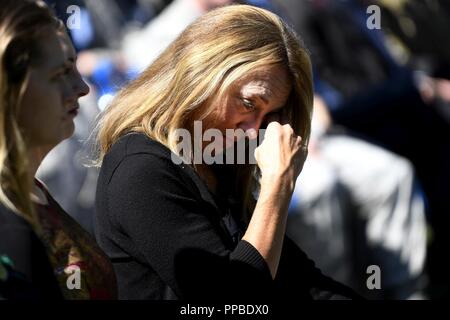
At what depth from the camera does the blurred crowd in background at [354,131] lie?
4.98 metres

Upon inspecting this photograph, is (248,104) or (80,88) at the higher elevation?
(80,88)

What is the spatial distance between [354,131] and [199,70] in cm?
308

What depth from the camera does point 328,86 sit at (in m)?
5.71

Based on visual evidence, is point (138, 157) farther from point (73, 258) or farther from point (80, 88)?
point (73, 258)

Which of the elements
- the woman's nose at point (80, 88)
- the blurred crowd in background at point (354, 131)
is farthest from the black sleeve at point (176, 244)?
the blurred crowd in background at point (354, 131)

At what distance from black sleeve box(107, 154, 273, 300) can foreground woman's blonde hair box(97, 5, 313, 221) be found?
0.13 m

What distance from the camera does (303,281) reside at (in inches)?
118

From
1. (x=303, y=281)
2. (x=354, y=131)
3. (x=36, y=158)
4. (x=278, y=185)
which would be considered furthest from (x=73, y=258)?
(x=354, y=131)

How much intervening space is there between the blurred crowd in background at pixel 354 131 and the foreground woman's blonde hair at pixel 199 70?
164 centimetres

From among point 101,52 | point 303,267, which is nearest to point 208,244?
point 303,267

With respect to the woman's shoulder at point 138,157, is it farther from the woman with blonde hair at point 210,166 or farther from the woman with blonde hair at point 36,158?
the woman with blonde hair at point 36,158

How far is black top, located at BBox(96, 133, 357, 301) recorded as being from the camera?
2615 mm

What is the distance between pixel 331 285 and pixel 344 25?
2937 mm

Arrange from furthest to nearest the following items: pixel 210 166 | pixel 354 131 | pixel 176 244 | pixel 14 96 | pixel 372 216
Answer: pixel 354 131, pixel 372 216, pixel 210 166, pixel 176 244, pixel 14 96
